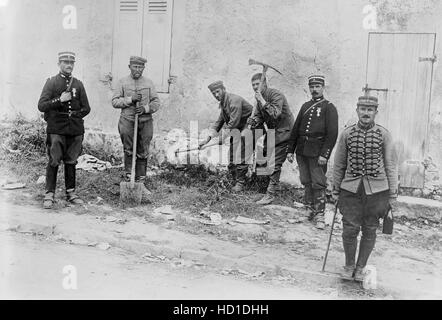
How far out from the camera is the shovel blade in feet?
25.4

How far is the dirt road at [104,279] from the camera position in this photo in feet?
15.6

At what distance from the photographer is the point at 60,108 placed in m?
7.36

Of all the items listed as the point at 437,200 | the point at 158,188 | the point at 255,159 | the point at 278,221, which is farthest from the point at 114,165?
the point at 437,200

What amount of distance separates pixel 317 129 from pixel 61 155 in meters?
3.44

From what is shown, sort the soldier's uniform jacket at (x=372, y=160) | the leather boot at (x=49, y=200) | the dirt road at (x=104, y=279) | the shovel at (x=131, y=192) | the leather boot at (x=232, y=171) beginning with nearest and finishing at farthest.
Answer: the dirt road at (x=104, y=279)
the soldier's uniform jacket at (x=372, y=160)
the leather boot at (x=49, y=200)
the shovel at (x=131, y=192)
the leather boot at (x=232, y=171)

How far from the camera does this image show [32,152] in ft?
32.1

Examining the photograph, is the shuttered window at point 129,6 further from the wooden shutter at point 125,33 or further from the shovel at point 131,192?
the shovel at point 131,192

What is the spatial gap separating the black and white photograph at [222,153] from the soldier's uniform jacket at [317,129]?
2 cm

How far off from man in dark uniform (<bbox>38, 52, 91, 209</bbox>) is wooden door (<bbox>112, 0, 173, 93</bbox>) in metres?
2.36

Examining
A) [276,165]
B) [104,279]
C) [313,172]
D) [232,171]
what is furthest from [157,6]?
[104,279]

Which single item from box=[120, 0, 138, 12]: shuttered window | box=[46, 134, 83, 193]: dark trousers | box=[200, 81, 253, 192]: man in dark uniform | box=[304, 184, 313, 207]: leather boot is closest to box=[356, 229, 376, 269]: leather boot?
box=[304, 184, 313, 207]: leather boot

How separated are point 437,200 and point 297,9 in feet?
11.8

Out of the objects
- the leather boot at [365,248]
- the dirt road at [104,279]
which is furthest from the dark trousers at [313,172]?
the dirt road at [104,279]
